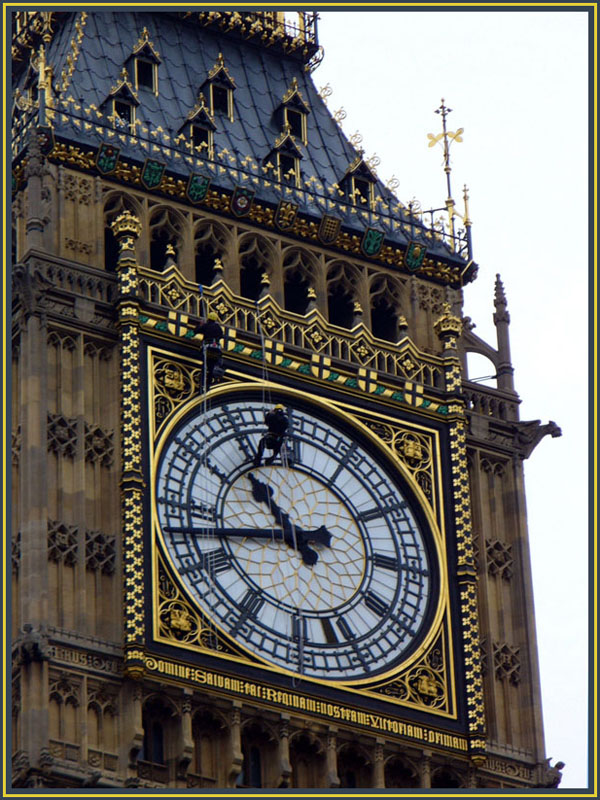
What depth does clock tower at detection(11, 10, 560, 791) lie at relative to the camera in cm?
4322

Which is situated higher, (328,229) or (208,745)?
(328,229)

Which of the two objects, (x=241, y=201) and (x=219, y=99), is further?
(x=219, y=99)

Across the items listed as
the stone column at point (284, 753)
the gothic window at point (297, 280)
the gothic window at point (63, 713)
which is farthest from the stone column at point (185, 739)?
the gothic window at point (297, 280)

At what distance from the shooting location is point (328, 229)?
4881 cm

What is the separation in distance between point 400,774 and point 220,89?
11108mm

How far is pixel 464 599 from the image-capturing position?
4609cm

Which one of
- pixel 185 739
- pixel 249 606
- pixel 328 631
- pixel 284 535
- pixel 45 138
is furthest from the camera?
pixel 45 138

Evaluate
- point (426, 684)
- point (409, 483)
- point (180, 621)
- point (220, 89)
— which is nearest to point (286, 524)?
point (409, 483)

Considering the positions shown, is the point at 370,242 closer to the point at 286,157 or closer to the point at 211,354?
the point at 286,157

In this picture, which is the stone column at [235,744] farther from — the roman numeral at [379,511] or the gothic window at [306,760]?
the roman numeral at [379,511]

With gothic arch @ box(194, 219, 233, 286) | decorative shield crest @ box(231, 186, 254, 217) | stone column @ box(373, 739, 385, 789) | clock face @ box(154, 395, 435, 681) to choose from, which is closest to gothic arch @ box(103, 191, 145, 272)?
gothic arch @ box(194, 219, 233, 286)

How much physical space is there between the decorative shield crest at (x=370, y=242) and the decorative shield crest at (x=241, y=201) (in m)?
1.83

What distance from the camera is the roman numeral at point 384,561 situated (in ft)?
150
